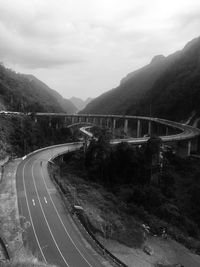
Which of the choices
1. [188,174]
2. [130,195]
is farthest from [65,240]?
[188,174]

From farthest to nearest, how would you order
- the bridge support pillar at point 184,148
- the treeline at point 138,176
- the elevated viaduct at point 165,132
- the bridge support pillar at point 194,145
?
the bridge support pillar at point 194,145, the bridge support pillar at point 184,148, the elevated viaduct at point 165,132, the treeline at point 138,176

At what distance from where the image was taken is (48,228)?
3023cm

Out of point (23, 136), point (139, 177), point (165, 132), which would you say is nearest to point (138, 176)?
point (139, 177)

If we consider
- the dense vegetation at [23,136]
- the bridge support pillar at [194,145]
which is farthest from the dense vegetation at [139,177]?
the bridge support pillar at [194,145]

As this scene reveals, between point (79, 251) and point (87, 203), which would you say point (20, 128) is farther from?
point (79, 251)

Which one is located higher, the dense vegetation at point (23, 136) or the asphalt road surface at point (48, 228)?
the dense vegetation at point (23, 136)

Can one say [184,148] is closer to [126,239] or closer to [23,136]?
[23,136]

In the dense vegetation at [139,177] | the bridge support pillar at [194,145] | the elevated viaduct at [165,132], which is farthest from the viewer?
the bridge support pillar at [194,145]

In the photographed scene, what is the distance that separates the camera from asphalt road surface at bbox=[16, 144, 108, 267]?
25.2 meters

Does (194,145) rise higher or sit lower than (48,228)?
higher

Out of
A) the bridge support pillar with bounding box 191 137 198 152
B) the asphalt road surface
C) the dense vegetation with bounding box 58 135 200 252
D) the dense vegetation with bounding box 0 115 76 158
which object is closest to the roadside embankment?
the asphalt road surface

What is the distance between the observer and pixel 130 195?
4984 centimetres

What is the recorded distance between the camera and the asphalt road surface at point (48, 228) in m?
25.2

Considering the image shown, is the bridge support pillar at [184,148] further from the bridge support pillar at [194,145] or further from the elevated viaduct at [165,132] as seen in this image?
the bridge support pillar at [194,145]
